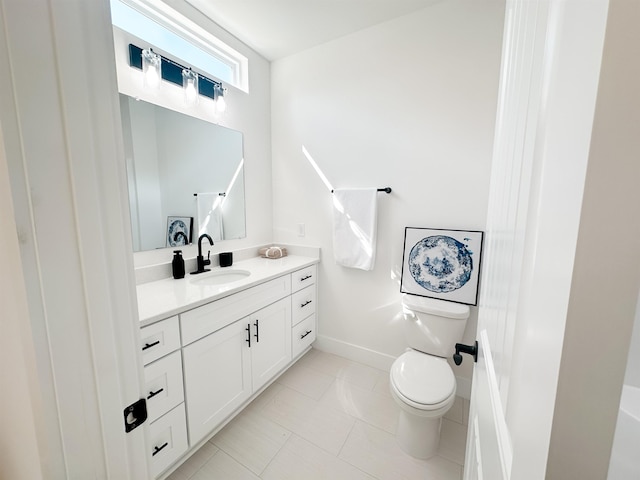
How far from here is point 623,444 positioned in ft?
1.06

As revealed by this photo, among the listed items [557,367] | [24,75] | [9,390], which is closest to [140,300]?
[9,390]

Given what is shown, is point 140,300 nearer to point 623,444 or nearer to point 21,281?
point 21,281

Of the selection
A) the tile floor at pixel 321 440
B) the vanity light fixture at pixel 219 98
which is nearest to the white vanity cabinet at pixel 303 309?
the tile floor at pixel 321 440

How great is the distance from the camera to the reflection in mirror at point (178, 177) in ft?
4.74

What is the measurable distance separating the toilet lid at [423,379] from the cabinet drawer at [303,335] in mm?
820

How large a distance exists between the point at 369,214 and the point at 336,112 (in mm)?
869

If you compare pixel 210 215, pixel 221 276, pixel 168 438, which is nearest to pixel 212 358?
pixel 168 438

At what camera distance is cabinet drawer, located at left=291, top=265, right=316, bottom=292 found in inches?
75.0

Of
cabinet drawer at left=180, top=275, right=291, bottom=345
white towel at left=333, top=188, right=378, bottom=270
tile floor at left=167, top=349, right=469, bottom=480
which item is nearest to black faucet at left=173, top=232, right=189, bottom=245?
cabinet drawer at left=180, top=275, right=291, bottom=345

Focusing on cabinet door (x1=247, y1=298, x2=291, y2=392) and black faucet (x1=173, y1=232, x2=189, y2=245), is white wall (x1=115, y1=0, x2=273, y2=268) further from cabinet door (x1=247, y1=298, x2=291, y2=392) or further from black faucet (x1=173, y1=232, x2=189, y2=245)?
cabinet door (x1=247, y1=298, x2=291, y2=392)

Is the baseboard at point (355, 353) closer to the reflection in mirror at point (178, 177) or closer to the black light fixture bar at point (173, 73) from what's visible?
the reflection in mirror at point (178, 177)

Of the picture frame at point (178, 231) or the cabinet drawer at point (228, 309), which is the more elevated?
the picture frame at point (178, 231)

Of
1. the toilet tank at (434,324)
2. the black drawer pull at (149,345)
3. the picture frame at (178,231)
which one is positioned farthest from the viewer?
the picture frame at (178,231)

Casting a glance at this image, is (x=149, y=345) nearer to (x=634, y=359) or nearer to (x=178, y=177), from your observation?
(x=178, y=177)
